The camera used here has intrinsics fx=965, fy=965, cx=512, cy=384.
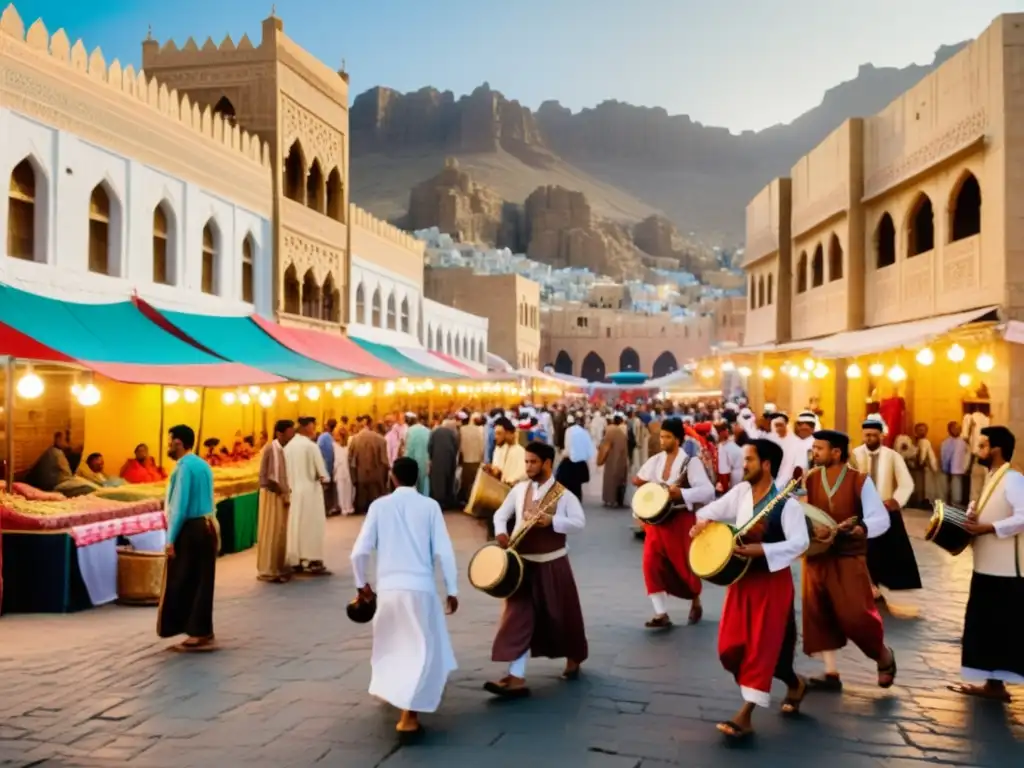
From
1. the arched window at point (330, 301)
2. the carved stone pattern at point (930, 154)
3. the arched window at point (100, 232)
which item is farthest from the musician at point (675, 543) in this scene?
the arched window at point (330, 301)

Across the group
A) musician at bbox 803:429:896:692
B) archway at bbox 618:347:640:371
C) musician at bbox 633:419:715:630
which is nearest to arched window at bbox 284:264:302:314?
musician at bbox 633:419:715:630

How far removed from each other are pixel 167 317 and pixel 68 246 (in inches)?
71.6

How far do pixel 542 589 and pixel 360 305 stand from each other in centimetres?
1957

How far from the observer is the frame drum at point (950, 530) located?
5.85 meters

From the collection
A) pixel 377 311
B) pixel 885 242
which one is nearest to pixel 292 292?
pixel 377 311

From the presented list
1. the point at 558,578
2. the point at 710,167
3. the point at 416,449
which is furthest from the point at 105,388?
the point at 710,167

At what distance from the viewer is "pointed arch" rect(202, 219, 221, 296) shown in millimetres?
17266

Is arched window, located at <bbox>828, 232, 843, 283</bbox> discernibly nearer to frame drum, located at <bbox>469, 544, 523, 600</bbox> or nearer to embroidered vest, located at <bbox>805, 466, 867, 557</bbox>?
embroidered vest, located at <bbox>805, 466, 867, 557</bbox>

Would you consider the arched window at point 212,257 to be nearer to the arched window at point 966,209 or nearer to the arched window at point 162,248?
the arched window at point 162,248

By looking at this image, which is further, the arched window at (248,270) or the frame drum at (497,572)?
the arched window at (248,270)

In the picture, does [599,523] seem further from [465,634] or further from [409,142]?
[409,142]

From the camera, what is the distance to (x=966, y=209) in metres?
15.0

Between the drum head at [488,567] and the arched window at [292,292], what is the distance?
15159mm

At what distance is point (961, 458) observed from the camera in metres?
14.2
